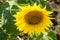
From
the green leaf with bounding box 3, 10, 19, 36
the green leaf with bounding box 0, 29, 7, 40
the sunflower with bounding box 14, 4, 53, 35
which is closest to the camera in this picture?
the sunflower with bounding box 14, 4, 53, 35

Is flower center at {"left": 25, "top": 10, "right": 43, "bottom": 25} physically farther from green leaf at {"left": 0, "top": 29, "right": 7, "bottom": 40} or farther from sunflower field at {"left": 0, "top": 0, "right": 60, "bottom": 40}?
green leaf at {"left": 0, "top": 29, "right": 7, "bottom": 40}

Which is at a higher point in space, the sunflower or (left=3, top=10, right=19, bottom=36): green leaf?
the sunflower

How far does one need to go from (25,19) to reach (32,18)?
63 millimetres

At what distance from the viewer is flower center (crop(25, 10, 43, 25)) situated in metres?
1.84

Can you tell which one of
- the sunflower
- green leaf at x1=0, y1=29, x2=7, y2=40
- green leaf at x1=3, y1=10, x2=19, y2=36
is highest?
the sunflower

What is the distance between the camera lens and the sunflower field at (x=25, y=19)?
1836mm

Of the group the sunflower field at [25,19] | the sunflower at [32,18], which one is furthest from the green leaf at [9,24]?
the sunflower at [32,18]

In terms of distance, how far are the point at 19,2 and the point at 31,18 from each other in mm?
365

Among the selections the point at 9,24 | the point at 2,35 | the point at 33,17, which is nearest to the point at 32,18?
the point at 33,17

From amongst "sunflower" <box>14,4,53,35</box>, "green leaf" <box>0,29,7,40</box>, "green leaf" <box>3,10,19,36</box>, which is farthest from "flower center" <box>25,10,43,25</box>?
"green leaf" <box>0,29,7,40</box>

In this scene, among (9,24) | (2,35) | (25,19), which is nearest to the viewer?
(25,19)

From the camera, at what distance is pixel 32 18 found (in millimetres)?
1904

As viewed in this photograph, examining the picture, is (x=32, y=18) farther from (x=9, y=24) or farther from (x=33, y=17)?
(x=9, y=24)

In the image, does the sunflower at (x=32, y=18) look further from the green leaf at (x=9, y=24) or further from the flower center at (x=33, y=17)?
the green leaf at (x=9, y=24)
